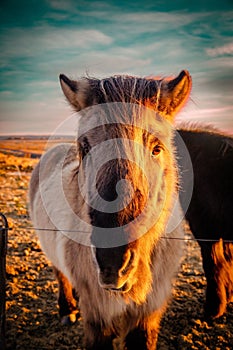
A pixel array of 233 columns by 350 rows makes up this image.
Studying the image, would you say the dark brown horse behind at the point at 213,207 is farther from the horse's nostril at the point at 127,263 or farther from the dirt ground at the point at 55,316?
the horse's nostril at the point at 127,263

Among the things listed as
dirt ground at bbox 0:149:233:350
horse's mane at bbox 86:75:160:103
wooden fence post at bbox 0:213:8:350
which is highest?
horse's mane at bbox 86:75:160:103

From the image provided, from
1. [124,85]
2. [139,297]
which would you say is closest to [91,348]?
[139,297]

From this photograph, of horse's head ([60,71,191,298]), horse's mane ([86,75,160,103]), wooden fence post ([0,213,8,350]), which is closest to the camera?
horse's head ([60,71,191,298])

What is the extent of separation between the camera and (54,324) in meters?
3.72

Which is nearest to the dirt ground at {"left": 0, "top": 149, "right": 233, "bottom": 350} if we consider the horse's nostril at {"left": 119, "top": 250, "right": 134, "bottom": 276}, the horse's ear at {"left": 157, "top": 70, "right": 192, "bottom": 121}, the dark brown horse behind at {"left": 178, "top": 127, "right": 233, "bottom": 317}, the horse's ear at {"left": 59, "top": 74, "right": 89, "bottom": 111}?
the dark brown horse behind at {"left": 178, "top": 127, "right": 233, "bottom": 317}

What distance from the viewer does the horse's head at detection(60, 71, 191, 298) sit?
1519 mm

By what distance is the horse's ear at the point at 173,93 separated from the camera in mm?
1941

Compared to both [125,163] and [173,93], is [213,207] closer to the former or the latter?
[173,93]

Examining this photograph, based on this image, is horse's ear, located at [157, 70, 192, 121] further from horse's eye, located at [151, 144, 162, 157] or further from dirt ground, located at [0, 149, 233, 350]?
dirt ground, located at [0, 149, 233, 350]

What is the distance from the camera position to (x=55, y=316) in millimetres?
3898

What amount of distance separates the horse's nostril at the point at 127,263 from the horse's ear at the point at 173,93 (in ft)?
3.11

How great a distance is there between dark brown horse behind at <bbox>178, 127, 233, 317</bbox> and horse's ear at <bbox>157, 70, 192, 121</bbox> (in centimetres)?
149

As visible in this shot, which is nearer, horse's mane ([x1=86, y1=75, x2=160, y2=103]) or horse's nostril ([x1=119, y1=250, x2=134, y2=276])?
horse's nostril ([x1=119, y1=250, x2=134, y2=276])

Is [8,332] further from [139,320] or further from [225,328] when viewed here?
[225,328]
